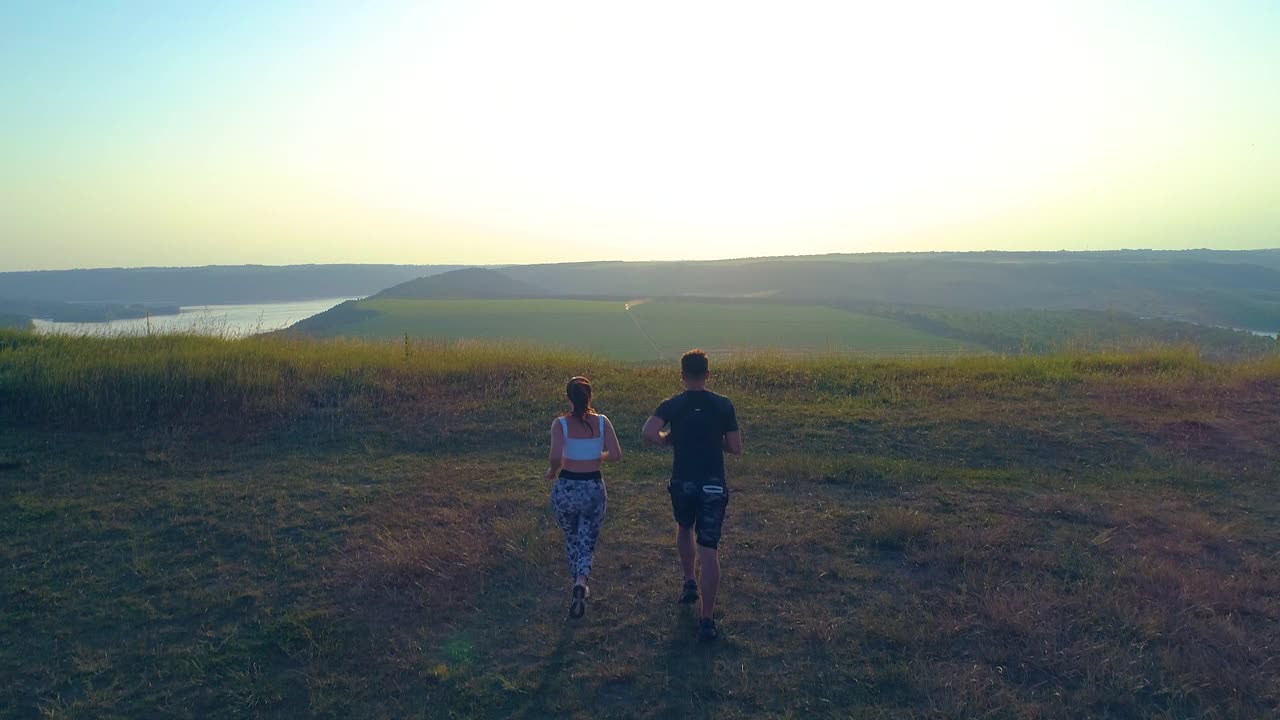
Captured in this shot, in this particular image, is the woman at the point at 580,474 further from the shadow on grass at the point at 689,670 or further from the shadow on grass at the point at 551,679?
the shadow on grass at the point at 689,670

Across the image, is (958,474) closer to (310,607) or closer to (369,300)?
(310,607)

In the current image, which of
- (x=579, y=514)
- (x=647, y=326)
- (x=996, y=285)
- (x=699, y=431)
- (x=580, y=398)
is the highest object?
(x=996, y=285)

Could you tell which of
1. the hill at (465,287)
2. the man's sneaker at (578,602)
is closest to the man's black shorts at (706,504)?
the man's sneaker at (578,602)

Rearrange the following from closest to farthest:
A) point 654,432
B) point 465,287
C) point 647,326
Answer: point 654,432 < point 647,326 < point 465,287

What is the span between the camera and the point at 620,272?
10975 centimetres

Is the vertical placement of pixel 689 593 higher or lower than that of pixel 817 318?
lower

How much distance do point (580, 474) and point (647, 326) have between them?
133 ft

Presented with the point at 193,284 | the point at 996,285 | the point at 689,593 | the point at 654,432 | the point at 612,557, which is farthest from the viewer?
the point at 193,284

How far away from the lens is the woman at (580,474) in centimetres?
512

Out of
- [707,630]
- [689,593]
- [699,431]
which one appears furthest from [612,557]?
[699,431]

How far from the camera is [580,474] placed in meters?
5.16

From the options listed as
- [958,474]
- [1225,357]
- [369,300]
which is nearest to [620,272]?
[369,300]

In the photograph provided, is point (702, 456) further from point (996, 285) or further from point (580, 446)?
point (996, 285)

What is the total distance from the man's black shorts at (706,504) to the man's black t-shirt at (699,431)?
0.15 feet
